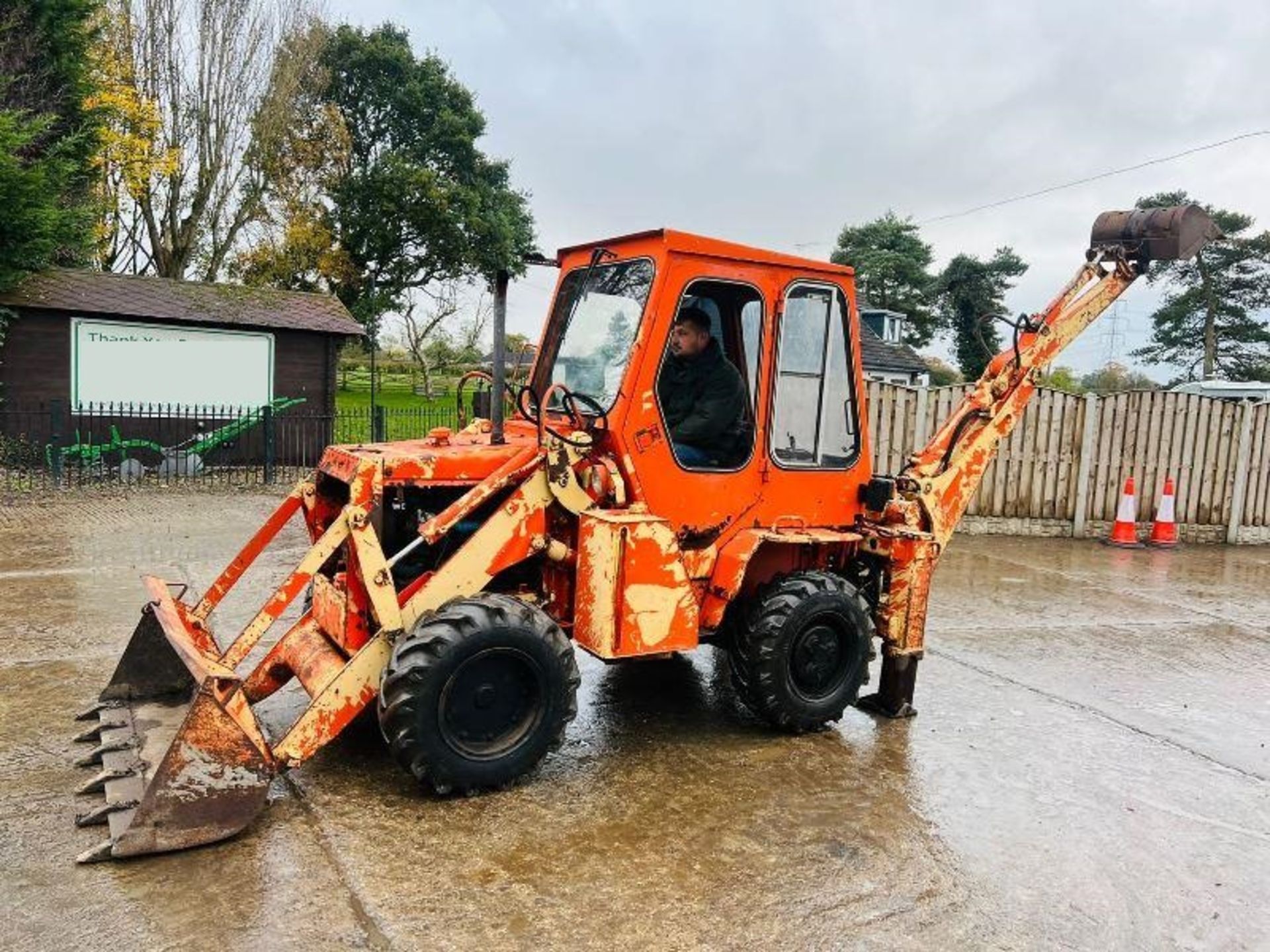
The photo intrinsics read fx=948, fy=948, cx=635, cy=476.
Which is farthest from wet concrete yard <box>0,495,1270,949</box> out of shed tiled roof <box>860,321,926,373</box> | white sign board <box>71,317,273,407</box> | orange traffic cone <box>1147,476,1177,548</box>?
shed tiled roof <box>860,321,926,373</box>

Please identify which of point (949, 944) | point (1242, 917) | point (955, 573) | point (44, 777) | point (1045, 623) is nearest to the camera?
point (949, 944)

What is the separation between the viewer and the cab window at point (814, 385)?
15.6 ft

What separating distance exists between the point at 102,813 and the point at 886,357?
116 ft

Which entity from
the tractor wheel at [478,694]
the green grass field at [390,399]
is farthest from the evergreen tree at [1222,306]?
the tractor wheel at [478,694]

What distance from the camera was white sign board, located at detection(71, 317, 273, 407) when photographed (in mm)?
14680

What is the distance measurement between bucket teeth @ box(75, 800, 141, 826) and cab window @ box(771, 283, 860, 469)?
10.3ft

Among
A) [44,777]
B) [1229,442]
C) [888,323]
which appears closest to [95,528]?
[44,777]

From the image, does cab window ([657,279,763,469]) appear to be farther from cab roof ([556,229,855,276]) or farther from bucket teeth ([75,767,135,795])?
bucket teeth ([75,767,135,795])

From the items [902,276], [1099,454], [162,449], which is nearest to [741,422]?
[1099,454]

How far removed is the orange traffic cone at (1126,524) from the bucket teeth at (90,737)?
35.7ft

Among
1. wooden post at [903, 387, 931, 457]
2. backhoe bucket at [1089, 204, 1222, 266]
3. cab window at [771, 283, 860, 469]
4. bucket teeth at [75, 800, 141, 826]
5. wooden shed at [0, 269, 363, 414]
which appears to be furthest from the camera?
wooden shed at [0, 269, 363, 414]

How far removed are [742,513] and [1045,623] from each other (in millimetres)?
4090

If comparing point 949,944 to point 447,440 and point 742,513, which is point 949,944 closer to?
point 742,513

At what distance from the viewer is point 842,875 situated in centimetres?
343
